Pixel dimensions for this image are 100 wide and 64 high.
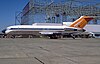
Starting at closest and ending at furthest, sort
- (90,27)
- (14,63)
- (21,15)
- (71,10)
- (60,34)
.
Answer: (14,63)
(60,34)
(71,10)
(90,27)
(21,15)

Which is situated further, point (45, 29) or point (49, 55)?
point (45, 29)

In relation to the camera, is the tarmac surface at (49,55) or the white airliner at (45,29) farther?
the white airliner at (45,29)

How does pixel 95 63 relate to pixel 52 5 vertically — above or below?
below

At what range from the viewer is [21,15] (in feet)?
354

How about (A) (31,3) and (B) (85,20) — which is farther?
(A) (31,3)

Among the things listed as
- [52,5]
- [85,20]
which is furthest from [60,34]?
[52,5]

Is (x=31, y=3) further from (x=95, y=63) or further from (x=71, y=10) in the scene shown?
(x=95, y=63)

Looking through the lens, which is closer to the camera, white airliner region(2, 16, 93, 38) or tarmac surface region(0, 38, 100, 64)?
tarmac surface region(0, 38, 100, 64)

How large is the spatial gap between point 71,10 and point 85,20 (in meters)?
12.7

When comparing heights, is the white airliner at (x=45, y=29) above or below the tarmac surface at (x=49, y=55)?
above

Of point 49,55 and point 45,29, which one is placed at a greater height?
point 45,29

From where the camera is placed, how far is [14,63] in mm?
12445

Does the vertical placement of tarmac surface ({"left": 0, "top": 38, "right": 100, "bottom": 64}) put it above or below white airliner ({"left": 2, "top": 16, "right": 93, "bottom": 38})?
below

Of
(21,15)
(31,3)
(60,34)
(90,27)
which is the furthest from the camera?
(21,15)
